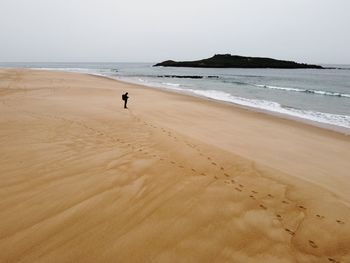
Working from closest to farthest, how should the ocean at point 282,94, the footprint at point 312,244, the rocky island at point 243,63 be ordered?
the footprint at point 312,244
the ocean at point 282,94
the rocky island at point 243,63

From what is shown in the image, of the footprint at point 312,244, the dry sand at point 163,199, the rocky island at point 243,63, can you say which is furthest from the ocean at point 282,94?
the rocky island at point 243,63

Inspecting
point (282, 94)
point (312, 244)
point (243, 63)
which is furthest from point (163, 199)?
point (243, 63)

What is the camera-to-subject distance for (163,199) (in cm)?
427

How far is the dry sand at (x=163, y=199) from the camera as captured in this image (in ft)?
10.3

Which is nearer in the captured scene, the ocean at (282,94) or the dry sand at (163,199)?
the dry sand at (163,199)

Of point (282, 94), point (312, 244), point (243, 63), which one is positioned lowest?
point (282, 94)

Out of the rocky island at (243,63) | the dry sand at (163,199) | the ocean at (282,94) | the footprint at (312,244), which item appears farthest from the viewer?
the rocky island at (243,63)

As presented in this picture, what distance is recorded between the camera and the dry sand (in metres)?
3.15

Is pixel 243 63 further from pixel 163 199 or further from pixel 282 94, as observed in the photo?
pixel 163 199

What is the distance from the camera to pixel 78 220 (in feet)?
11.7

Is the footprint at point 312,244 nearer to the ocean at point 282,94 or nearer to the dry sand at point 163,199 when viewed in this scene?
the dry sand at point 163,199

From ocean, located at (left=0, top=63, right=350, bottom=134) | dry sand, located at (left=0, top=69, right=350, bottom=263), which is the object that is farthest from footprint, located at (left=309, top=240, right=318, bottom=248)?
ocean, located at (left=0, top=63, right=350, bottom=134)

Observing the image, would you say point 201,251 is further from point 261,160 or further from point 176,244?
point 261,160

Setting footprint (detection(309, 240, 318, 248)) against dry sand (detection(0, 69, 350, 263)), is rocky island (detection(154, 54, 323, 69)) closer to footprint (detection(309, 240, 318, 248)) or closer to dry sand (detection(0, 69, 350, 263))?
dry sand (detection(0, 69, 350, 263))
